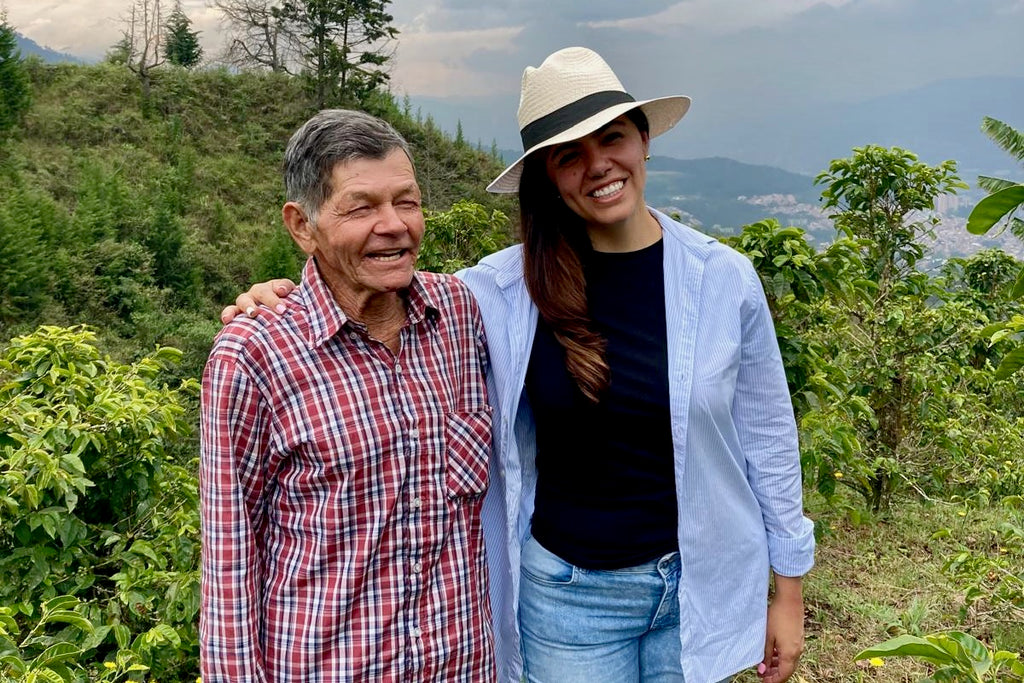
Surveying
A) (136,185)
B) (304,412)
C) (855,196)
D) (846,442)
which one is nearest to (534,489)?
(304,412)

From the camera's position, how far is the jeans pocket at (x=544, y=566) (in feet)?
5.11

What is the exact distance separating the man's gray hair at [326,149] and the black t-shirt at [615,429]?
49 centimetres

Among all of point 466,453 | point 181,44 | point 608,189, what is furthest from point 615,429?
point 181,44

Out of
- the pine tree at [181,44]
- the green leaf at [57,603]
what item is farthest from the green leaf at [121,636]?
the pine tree at [181,44]

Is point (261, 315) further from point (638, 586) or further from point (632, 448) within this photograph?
point (638, 586)

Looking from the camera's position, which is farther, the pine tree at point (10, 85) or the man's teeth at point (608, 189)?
the pine tree at point (10, 85)

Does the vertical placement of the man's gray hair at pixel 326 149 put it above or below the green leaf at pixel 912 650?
above

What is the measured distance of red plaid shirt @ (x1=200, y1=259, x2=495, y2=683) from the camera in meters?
1.29

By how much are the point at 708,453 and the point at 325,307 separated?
0.78 meters

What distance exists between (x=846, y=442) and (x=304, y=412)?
2.51 m

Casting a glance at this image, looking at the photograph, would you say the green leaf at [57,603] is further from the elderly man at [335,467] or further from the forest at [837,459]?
the elderly man at [335,467]

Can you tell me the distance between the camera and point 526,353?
1551 millimetres

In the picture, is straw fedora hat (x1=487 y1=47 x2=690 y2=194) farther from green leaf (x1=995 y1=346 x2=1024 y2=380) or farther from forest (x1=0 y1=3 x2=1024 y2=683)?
green leaf (x1=995 y1=346 x2=1024 y2=380)

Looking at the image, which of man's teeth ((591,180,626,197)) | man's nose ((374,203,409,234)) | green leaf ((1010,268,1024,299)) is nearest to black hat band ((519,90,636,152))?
man's teeth ((591,180,626,197))
